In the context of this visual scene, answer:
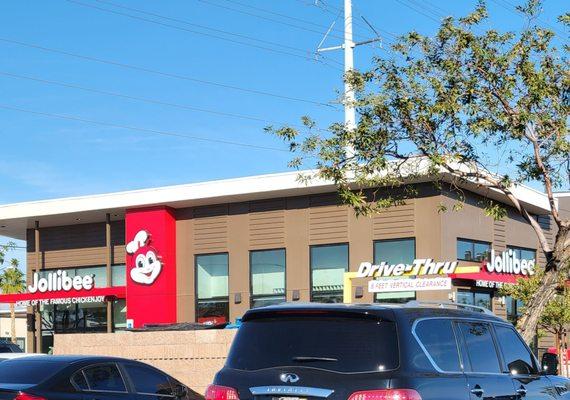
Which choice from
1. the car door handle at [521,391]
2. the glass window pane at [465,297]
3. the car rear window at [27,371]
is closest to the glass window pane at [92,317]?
the glass window pane at [465,297]

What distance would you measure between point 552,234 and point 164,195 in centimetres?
1753

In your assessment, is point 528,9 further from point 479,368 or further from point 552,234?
point 552,234

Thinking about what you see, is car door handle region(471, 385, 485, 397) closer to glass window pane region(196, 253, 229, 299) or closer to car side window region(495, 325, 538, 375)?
car side window region(495, 325, 538, 375)

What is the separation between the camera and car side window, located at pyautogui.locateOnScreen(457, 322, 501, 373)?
8.69 meters

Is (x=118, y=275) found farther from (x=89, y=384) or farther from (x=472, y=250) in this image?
(x=89, y=384)

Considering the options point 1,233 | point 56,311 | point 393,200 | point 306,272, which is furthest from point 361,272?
point 1,233

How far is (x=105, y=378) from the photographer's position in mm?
12070

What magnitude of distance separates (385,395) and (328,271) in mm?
27074

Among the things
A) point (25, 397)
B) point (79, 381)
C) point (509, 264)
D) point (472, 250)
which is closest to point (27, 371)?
point (79, 381)

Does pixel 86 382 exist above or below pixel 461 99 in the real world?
below

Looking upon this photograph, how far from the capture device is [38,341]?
4253 centimetres

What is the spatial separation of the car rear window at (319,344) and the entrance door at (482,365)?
1.26m

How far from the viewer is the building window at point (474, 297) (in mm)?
32875

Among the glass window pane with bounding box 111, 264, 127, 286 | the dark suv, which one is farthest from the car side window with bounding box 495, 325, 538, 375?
the glass window pane with bounding box 111, 264, 127, 286
